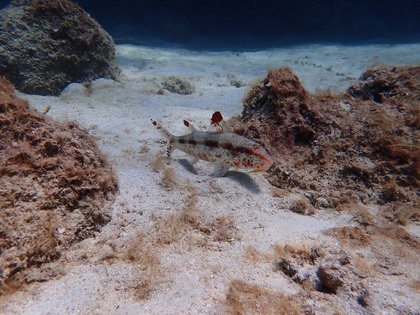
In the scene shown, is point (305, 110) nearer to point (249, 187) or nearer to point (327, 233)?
point (249, 187)

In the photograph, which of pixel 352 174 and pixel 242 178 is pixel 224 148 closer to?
pixel 242 178

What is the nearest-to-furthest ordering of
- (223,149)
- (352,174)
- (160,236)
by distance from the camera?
(160,236) → (352,174) → (223,149)

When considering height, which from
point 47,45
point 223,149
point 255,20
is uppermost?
point 255,20

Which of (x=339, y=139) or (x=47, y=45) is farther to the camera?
(x=47, y=45)

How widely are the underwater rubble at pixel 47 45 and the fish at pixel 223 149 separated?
539cm

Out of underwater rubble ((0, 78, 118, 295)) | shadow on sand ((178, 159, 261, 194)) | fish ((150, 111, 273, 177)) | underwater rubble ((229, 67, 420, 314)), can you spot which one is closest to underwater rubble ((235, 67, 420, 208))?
underwater rubble ((229, 67, 420, 314))

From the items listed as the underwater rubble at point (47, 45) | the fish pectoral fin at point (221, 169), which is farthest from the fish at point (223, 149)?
the underwater rubble at point (47, 45)

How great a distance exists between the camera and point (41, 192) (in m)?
2.53

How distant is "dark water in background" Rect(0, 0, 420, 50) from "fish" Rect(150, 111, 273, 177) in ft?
85.9

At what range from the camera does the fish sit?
13.1 feet

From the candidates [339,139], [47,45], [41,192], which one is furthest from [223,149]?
[47,45]

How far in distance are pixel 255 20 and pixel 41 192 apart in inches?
1438

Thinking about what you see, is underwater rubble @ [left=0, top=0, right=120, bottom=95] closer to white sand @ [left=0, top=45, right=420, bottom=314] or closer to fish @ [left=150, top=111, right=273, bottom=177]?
white sand @ [left=0, top=45, right=420, bottom=314]

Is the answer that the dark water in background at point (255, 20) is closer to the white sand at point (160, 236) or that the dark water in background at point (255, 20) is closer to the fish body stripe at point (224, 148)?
the white sand at point (160, 236)
